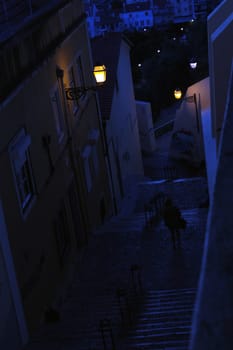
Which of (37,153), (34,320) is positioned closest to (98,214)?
(37,153)

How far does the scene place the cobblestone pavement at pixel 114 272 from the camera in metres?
8.34

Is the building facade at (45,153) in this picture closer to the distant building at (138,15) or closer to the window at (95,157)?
the window at (95,157)

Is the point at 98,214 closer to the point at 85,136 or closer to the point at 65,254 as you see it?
the point at 85,136

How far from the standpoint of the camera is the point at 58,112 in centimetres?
1333

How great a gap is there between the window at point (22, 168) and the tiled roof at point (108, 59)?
964 centimetres

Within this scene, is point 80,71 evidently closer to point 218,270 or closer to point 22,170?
point 22,170

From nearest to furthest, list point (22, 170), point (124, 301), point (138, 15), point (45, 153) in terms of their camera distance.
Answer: point (124, 301) < point (22, 170) < point (45, 153) < point (138, 15)

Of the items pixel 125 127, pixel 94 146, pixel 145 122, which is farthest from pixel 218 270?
pixel 145 122

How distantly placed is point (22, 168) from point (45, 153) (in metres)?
1.48

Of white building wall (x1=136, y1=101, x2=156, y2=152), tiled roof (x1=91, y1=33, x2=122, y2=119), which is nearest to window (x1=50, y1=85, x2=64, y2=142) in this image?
tiled roof (x1=91, y1=33, x2=122, y2=119)

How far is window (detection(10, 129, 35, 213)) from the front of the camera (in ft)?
30.6

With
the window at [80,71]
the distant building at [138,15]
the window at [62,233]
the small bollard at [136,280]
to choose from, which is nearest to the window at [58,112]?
the window at [62,233]

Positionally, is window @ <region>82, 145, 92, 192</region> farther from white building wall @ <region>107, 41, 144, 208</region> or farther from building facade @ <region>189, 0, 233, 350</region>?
building facade @ <region>189, 0, 233, 350</region>

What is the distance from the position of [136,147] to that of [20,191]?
57.6 ft
